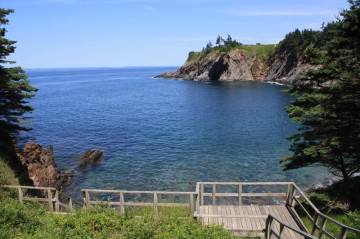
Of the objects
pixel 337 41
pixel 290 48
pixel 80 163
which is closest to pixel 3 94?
pixel 80 163

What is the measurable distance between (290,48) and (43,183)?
373 feet

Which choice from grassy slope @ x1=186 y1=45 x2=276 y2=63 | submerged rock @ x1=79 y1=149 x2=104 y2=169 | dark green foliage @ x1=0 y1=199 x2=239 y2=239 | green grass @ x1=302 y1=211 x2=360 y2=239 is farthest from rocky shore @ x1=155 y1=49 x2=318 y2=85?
dark green foliage @ x1=0 y1=199 x2=239 y2=239

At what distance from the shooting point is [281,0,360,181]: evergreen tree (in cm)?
1548

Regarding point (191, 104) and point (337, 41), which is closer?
point (337, 41)

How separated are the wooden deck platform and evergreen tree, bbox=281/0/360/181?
425 cm

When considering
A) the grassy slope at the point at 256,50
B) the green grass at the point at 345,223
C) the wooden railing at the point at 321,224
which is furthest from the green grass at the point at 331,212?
the grassy slope at the point at 256,50

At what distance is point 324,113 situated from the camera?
16.4 m

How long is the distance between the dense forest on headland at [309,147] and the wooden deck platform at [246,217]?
8.28 feet

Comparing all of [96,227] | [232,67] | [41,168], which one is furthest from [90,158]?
[232,67]

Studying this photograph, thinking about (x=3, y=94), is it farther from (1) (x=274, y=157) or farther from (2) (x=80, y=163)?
(1) (x=274, y=157)

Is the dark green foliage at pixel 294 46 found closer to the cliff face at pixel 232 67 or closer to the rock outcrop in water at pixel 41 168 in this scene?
the cliff face at pixel 232 67

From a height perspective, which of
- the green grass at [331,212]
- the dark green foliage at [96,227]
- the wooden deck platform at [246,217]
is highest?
Result: the dark green foliage at [96,227]

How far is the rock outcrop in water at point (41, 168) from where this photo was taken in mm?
24516

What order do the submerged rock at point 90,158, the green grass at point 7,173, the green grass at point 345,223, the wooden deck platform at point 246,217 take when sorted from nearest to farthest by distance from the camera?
the green grass at point 345,223 < the wooden deck platform at point 246,217 < the green grass at point 7,173 < the submerged rock at point 90,158
